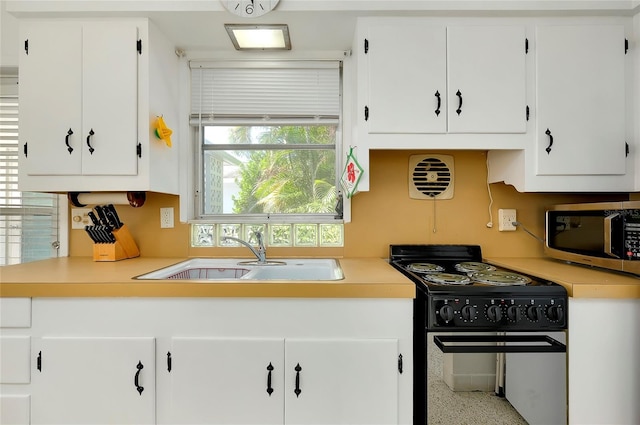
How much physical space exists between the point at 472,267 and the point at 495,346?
0.51 metres

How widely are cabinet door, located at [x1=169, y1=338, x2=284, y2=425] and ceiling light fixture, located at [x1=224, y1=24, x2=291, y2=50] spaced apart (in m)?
1.54

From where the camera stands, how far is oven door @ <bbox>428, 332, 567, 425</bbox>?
1344 mm

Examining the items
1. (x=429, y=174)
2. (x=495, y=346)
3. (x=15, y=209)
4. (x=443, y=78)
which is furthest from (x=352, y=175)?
(x=15, y=209)

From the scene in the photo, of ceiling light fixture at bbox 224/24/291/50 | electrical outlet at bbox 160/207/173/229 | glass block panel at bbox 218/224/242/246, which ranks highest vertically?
ceiling light fixture at bbox 224/24/291/50

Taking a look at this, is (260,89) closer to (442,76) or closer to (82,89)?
(82,89)

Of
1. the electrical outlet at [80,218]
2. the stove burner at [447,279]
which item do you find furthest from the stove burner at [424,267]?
the electrical outlet at [80,218]

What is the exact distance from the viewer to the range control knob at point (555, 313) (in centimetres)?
136

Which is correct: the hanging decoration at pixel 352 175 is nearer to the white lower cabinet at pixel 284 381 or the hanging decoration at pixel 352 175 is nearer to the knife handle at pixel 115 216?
the white lower cabinet at pixel 284 381

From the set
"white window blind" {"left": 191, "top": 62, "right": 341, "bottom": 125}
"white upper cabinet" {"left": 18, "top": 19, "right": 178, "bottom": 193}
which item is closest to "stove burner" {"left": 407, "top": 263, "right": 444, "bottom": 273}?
"white window blind" {"left": 191, "top": 62, "right": 341, "bottom": 125}

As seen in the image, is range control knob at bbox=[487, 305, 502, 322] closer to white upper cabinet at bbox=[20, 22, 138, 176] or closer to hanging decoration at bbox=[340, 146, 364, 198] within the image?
hanging decoration at bbox=[340, 146, 364, 198]

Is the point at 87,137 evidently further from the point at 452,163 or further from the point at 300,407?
the point at 452,163

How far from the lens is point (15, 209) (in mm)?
2127

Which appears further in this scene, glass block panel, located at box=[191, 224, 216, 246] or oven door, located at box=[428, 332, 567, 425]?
glass block panel, located at box=[191, 224, 216, 246]

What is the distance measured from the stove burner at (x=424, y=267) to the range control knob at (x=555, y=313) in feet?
1.59
